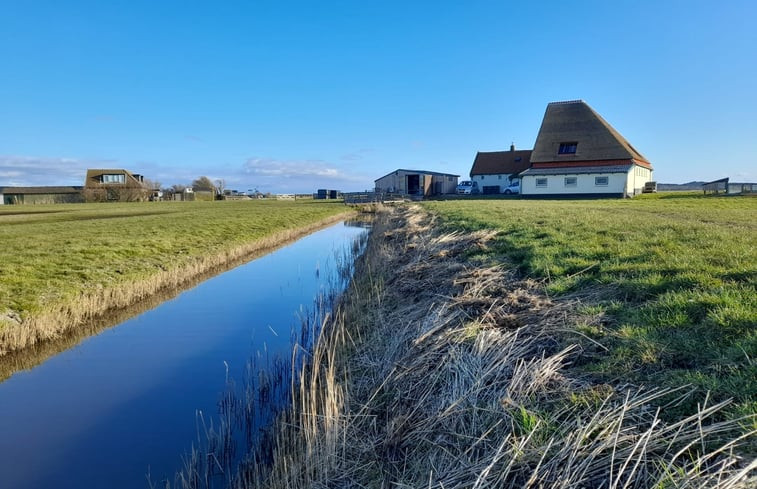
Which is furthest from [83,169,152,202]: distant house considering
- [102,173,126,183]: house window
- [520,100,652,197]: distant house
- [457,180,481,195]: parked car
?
[520,100,652,197]: distant house

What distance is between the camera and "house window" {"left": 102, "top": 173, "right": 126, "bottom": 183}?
73062 mm

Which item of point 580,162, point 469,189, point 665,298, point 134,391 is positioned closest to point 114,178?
point 469,189

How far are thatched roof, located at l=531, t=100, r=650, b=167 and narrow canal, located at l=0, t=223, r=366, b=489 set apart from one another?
3738 centimetres

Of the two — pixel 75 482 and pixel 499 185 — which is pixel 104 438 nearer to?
pixel 75 482

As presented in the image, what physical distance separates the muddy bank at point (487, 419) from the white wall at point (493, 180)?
2140 inches

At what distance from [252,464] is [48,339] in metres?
6.13

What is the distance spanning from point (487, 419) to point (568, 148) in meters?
43.9

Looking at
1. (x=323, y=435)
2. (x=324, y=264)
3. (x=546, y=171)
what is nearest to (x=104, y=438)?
(x=323, y=435)

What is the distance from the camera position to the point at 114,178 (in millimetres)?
73688

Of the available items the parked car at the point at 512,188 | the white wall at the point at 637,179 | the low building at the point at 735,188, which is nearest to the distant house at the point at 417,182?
the parked car at the point at 512,188

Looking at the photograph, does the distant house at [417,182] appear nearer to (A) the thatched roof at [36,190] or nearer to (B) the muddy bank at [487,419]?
(B) the muddy bank at [487,419]

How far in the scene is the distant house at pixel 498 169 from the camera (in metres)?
57.8

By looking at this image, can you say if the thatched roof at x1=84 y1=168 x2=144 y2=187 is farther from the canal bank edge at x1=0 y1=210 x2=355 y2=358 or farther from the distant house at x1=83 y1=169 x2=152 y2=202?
the canal bank edge at x1=0 y1=210 x2=355 y2=358

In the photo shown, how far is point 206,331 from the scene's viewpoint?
362 inches
